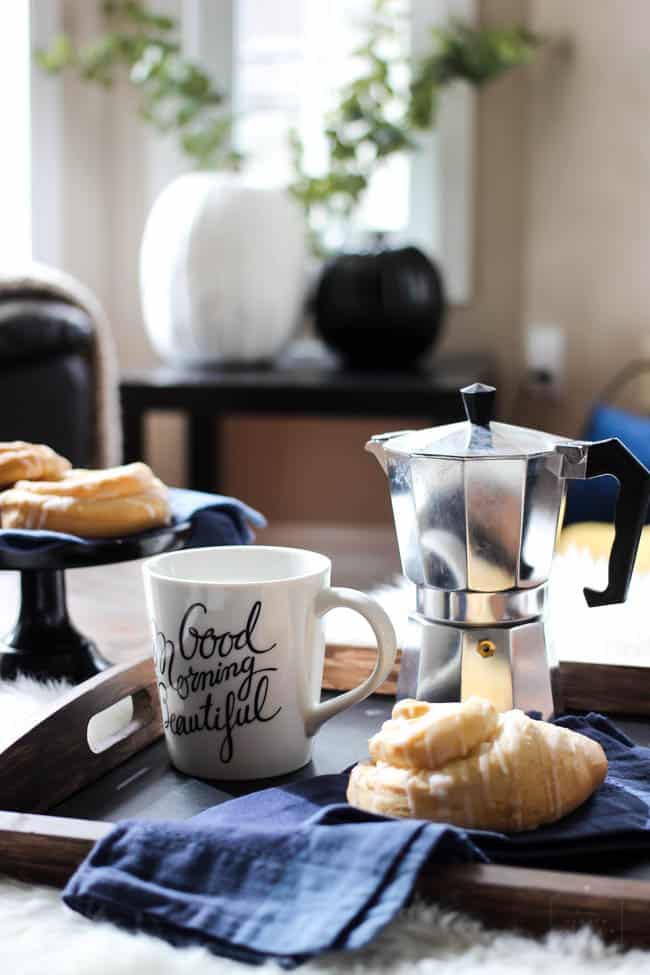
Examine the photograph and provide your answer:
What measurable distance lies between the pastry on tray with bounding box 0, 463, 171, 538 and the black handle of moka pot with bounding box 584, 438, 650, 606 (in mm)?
347

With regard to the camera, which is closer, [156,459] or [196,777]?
[196,777]

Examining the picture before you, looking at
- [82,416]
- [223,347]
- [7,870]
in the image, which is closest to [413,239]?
[223,347]

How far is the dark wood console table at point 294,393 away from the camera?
75.7 inches

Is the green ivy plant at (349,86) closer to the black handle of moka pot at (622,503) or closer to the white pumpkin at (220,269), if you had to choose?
the white pumpkin at (220,269)

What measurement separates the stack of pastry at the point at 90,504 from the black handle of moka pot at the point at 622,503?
0.35 meters

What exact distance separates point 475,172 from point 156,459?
37.6 inches

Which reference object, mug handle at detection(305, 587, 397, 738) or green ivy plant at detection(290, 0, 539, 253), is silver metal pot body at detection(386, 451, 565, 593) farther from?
green ivy plant at detection(290, 0, 539, 253)

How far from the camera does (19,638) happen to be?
0.92 metres

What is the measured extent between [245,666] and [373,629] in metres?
0.07

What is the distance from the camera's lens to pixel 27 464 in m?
0.89

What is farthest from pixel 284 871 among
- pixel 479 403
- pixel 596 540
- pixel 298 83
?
pixel 298 83

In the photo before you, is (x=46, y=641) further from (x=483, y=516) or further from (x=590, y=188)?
A: (x=590, y=188)

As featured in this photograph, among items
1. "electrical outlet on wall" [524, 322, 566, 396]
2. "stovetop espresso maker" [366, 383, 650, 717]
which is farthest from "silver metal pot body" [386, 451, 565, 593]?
"electrical outlet on wall" [524, 322, 566, 396]

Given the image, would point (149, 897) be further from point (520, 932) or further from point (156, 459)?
point (156, 459)
